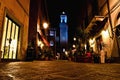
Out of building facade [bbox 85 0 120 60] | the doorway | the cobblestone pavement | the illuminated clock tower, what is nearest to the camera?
the cobblestone pavement

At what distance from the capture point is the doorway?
1110 cm

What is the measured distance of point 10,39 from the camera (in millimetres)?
12039

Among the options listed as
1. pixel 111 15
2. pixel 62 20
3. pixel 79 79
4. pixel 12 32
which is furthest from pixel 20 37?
pixel 62 20

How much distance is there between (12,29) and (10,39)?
2.84ft

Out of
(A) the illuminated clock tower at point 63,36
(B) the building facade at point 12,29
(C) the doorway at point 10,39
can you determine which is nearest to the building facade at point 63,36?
(A) the illuminated clock tower at point 63,36

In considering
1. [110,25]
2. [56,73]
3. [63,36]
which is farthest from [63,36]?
[56,73]

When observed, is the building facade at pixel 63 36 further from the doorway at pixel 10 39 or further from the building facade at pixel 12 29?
the doorway at pixel 10 39

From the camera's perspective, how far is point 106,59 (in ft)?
46.9

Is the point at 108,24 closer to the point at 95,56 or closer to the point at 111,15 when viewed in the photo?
the point at 111,15

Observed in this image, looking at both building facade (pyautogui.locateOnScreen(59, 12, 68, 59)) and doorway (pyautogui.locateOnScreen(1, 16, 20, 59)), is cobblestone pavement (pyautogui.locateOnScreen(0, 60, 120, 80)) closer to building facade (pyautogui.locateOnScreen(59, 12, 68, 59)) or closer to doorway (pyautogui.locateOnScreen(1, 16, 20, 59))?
doorway (pyautogui.locateOnScreen(1, 16, 20, 59))

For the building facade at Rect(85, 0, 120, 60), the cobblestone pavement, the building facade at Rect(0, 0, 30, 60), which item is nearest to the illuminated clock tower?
the building facade at Rect(85, 0, 120, 60)

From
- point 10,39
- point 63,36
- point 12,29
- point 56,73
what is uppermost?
point 63,36

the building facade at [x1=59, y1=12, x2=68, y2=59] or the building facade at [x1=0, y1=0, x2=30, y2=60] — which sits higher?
the building facade at [x1=59, y1=12, x2=68, y2=59]

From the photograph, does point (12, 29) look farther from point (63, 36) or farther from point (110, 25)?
point (63, 36)
